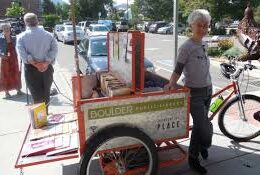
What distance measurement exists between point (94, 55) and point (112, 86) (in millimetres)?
5741

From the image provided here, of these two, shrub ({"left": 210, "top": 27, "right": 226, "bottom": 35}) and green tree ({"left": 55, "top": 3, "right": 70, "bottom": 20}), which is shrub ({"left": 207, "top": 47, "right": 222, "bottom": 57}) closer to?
shrub ({"left": 210, "top": 27, "right": 226, "bottom": 35})

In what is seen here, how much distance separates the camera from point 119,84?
3.87 metres

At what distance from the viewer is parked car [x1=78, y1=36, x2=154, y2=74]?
346 inches

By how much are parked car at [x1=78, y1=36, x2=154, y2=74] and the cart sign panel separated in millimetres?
4861

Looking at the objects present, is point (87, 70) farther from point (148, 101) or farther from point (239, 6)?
point (239, 6)

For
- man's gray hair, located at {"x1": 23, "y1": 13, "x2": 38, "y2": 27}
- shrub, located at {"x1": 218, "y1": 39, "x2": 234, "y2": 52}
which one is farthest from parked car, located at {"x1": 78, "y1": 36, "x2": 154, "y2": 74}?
shrub, located at {"x1": 218, "y1": 39, "x2": 234, "y2": 52}

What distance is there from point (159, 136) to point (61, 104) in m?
4.37

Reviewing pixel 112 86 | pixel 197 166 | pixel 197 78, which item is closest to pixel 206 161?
pixel 197 166

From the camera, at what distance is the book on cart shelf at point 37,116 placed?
418 cm

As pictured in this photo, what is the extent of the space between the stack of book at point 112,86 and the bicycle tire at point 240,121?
1.75m

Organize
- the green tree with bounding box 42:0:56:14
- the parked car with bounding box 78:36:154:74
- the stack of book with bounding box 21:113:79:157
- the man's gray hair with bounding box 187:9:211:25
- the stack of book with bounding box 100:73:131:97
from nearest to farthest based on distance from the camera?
the stack of book with bounding box 100:73:131:97 < the stack of book with bounding box 21:113:79:157 < the man's gray hair with bounding box 187:9:211:25 < the parked car with bounding box 78:36:154:74 < the green tree with bounding box 42:0:56:14

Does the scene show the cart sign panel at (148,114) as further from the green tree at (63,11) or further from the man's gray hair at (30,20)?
the green tree at (63,11)

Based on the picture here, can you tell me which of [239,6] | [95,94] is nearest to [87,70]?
[95,94]

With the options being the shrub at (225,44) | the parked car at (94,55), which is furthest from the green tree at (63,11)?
the parked car at (94,55)
